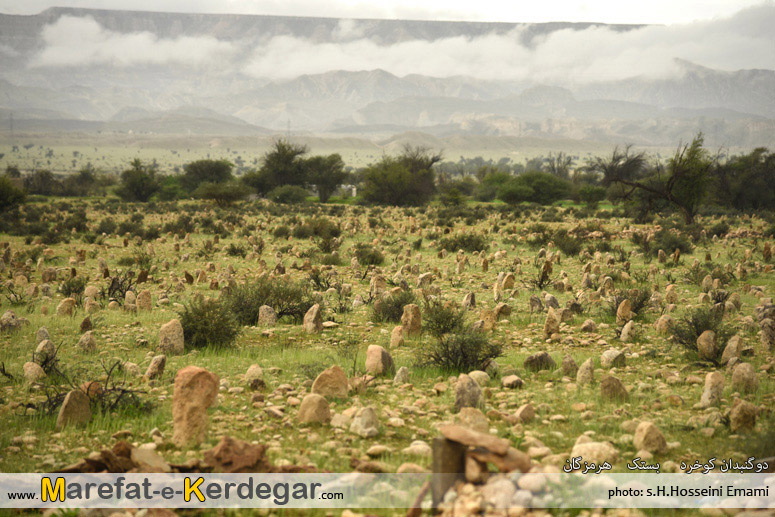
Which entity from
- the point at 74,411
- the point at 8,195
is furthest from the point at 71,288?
the point at 8,195

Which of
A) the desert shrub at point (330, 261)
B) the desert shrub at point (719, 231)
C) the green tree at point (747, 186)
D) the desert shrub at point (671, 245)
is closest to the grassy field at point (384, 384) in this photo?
the desert shrub at point (330, 261)

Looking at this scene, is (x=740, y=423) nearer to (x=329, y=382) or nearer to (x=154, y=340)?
(x=329, y=382)

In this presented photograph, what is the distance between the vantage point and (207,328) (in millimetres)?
6188

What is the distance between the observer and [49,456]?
3.32 metres

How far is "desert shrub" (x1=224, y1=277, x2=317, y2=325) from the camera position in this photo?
767 centimetres

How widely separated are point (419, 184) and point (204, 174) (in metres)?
25.0

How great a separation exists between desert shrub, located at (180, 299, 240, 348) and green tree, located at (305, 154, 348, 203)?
4583 cm

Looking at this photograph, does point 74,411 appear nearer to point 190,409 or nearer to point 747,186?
point 190,409

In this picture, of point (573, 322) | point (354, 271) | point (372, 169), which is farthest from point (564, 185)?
point (573, 322)

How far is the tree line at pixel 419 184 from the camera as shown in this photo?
28.4m

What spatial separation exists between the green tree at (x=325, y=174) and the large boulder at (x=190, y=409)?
160 ft

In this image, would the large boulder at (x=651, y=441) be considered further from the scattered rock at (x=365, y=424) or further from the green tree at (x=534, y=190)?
the green tree at (x=534, y=190)

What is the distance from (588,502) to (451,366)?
9.15 ft

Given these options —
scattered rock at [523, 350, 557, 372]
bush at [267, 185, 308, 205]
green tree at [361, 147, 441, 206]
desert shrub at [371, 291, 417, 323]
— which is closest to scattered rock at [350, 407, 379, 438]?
scattered rock at [523, 350, 557, 372]
